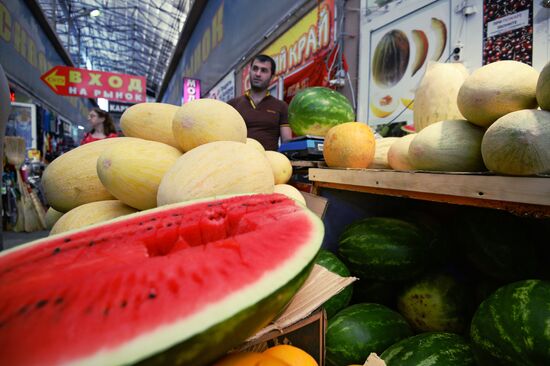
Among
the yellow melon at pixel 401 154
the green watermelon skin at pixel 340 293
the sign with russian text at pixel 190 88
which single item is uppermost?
the sign with russian text at pixel 190 88

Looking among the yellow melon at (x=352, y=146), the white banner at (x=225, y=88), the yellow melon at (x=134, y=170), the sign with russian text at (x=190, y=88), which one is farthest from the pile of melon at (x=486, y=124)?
the sign with russian text at (x=190, y=88)

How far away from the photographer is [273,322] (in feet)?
1.78

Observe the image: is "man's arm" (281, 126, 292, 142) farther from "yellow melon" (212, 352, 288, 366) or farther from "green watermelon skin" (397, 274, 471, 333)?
"yellow melon" (212, 352, 288, 366)

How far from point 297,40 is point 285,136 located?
173 cm

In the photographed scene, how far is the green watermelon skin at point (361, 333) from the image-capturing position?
99 centimetres

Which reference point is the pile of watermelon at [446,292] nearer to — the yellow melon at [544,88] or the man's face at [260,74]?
the yellow melon at [544,88]

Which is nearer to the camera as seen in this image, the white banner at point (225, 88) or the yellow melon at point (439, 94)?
the yellow melon at point (439, 94)

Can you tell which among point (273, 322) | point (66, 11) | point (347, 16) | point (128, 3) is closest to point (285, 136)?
point (347, 16)

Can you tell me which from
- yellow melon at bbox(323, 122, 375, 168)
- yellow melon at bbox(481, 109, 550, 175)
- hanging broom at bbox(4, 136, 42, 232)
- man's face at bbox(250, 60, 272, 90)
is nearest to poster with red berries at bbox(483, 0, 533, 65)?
yellow melon at bbox(323, 122, 375, 168)

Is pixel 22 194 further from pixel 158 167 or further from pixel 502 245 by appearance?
pixel 502 245

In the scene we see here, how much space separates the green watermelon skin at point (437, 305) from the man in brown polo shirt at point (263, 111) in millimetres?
1707

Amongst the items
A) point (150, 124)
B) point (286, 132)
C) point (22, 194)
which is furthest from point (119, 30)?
point (150, 124)

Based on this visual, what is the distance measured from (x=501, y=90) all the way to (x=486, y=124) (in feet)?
0.37

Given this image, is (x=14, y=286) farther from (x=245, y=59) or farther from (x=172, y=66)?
(x=172, y=66)
